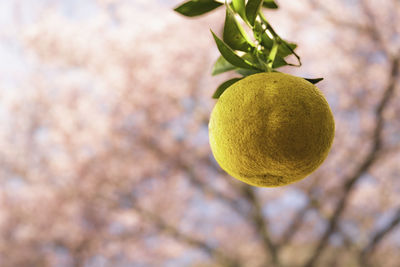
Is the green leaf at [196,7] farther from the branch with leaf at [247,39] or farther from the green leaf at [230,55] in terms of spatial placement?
the green leaf at [230,55]

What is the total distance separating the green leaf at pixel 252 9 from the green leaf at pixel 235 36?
0.05 ft

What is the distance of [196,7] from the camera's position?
0.46 meters

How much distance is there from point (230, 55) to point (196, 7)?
117 mm

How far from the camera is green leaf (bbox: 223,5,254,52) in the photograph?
1.37 feet

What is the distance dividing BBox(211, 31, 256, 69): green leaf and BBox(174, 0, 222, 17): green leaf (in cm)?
10

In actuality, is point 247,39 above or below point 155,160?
above

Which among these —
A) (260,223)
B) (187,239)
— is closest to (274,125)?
(260,223)

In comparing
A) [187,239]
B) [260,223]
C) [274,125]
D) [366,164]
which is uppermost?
[274,125]

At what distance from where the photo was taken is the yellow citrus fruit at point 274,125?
37cm

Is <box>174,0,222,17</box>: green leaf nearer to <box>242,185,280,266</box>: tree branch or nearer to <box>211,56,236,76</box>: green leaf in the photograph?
<box>211,56,236,76</box>: green leaf

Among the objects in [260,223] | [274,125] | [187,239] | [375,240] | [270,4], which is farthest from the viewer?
[187,239]

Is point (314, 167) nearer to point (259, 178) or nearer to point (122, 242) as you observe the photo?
point (259, 178)

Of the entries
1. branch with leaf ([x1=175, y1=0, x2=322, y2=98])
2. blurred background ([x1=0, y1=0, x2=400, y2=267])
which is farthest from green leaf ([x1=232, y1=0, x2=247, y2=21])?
blurred background ([x1=0, y1=0, x2=400, y2=267])

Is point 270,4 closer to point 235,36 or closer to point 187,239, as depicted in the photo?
point 235,36
